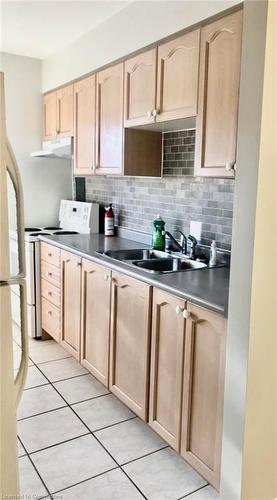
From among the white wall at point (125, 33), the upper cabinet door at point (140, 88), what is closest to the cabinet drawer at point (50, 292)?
the upper cabinet door at point (140, 88)

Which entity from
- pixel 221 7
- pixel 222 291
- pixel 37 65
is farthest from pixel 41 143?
pixel 222 291

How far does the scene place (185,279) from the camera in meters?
1.97

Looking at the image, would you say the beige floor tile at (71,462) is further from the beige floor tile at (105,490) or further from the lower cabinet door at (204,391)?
the lower cabinet door at (204,391)

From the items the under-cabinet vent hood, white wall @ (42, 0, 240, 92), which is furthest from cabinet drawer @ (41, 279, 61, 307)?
white wall @ (42, 0, 240, 92)

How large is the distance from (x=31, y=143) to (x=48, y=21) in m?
1.24

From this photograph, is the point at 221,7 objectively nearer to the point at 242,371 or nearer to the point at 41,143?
the point at 242,371

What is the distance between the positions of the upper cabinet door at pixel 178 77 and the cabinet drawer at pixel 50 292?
1.51 meters

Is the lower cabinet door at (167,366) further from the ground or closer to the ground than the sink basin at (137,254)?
closer to the ground

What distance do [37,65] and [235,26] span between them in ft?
8.24

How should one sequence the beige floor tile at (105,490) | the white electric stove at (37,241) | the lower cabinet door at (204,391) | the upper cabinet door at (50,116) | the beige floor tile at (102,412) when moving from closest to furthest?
1. the lower cabinet door at (204,391)
2. the beige floor tile at (105,490)
3. the beige floor tile at (102,412)
4. the white electric stove at (37,241)
5. the upper cabinet door at (50,116)

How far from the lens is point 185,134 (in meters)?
2.65

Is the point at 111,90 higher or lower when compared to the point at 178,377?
higher

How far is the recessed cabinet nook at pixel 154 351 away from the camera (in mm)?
1690

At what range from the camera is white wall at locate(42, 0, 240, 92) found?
206cm
